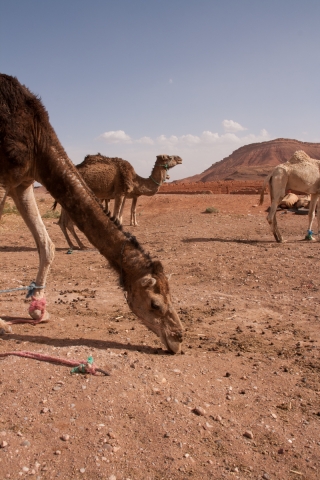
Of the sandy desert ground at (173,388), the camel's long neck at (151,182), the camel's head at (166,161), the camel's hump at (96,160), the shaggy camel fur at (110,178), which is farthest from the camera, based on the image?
the camel's head at (166,161)

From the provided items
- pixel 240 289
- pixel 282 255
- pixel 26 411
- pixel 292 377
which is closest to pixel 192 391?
pixel 292 377

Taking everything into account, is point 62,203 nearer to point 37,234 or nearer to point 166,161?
point 37,234


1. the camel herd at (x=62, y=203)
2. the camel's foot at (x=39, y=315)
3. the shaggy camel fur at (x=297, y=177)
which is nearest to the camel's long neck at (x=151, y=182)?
the shaggy camel fur at (x=297, y=177)

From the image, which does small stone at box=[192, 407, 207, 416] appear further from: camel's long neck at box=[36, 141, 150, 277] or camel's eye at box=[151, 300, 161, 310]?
camel's long neck at box=[36, 141, 150, 277]

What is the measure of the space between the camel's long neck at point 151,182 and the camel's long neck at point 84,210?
963cm

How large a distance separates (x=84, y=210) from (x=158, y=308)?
1.36 meters

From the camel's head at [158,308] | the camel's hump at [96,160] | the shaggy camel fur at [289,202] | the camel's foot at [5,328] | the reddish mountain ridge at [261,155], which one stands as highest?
the reddish mountain ridge at [261,155]

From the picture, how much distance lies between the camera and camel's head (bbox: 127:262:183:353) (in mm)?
4277

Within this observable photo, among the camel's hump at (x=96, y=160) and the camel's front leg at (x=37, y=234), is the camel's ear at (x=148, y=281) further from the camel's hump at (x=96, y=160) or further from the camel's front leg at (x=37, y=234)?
the camel's hump at (x=96, y=160)

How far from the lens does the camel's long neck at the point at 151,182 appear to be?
14.7 meters

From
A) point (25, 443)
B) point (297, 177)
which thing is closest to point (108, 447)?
point (25, 443)

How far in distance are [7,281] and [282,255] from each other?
583cm

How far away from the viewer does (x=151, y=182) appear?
15.0 m

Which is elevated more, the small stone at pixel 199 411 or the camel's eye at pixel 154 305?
the camel's eye at pixel 154 305
